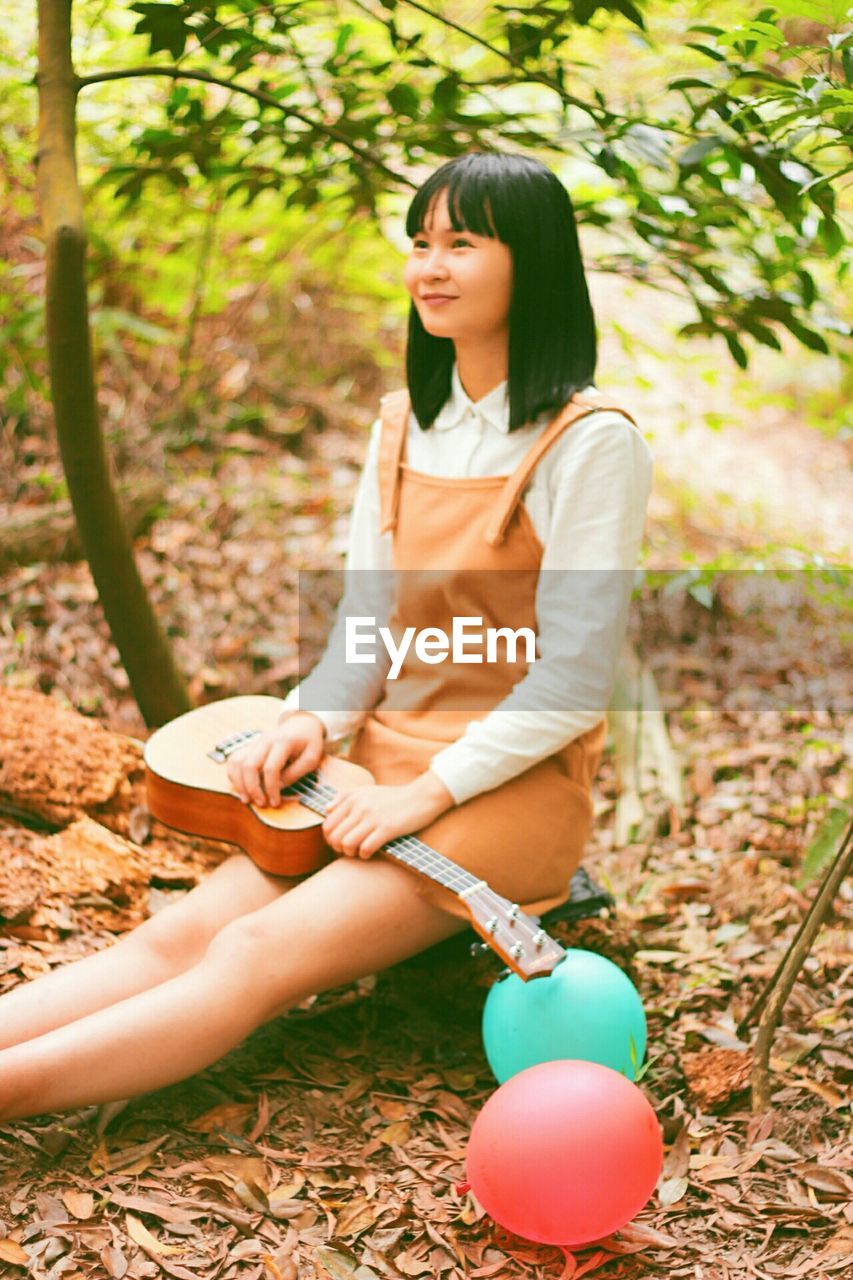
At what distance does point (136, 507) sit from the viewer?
12.6 ft

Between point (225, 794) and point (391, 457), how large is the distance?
28.3 inches

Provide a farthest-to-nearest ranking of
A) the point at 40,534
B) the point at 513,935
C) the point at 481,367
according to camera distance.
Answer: the point at 40,534 < the point at 481,367 < the point at 513,935

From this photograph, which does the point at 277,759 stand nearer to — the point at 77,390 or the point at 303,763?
the point at 303,763

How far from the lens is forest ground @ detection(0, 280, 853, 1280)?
5.66ft

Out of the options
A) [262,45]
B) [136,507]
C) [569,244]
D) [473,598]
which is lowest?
[136,507]

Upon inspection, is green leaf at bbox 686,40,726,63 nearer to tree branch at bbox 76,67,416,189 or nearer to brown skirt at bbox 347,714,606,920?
tree branch at bbox 76,67,416,189

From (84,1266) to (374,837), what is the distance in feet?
2.46

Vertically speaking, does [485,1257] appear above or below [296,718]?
below

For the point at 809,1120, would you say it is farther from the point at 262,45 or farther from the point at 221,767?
the point at 262,45

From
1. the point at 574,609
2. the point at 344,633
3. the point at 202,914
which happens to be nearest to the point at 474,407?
the point at 574,609

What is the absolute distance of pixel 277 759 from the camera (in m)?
2.15

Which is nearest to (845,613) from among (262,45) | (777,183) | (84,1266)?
(777,183)

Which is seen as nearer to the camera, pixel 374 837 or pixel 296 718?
pixel 374 837

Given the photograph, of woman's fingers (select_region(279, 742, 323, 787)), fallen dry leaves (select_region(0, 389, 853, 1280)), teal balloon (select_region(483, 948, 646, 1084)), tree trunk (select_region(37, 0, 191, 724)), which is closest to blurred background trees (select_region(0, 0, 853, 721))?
tree trunk (select_region(37, 0, 191, 724))
